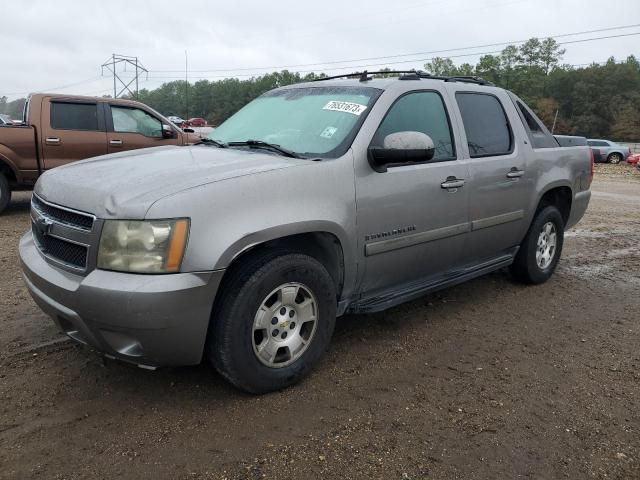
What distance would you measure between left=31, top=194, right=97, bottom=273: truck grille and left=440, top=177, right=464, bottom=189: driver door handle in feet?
7.51

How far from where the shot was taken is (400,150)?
3193 millimetres

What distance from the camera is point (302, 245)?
10.2 feet

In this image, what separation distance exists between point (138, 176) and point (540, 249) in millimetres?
3871

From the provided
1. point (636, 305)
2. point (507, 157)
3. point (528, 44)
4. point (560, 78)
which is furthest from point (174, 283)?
point (528, 44)

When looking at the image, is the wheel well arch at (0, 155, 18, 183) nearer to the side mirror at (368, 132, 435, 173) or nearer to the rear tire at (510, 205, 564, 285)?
the side mirror at (368, 132, 435, 173)

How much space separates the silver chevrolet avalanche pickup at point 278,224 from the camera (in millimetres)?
2525

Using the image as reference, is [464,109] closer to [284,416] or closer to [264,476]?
[284,416]

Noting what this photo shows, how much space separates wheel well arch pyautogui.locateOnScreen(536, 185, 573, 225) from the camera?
5.08 metres

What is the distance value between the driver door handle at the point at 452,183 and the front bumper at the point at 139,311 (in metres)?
1.86

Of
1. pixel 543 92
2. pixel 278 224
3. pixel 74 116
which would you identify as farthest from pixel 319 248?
pixel 543 92

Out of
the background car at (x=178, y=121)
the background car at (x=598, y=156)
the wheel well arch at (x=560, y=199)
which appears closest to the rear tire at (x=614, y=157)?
the background car at (x=598, y=156)

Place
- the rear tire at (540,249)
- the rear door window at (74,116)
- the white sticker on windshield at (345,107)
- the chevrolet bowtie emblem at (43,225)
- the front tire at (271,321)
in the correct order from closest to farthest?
1. the front tire at (271,321)
2. the chevrolet bowtie emblem at (43,225)
3. the white sticker on windshield at (345,107)
4. the rear tire at (540,249)
5. the rear door window at (74,116)

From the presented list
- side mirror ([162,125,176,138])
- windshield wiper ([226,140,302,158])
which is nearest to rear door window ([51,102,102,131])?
side mirror ([162,125,176,138])

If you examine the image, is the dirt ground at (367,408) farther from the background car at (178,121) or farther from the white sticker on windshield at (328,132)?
the background car at (178,121)
